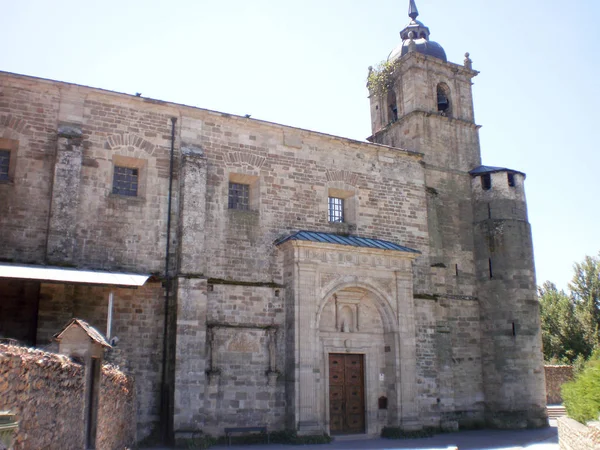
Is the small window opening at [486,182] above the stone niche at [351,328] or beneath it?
above

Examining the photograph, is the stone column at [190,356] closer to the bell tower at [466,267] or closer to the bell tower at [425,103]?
the bell tower at [466,267]

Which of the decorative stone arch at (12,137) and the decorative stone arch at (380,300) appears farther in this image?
the decorative stone arch at (380,300)

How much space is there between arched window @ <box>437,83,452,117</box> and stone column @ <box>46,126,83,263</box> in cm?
1529

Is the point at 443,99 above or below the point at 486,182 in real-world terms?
above

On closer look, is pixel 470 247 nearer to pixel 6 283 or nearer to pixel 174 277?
pixel 174 277

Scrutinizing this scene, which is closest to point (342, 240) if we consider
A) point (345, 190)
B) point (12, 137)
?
point (345, 190)

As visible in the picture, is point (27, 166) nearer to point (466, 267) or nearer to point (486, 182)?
point (466, 267)

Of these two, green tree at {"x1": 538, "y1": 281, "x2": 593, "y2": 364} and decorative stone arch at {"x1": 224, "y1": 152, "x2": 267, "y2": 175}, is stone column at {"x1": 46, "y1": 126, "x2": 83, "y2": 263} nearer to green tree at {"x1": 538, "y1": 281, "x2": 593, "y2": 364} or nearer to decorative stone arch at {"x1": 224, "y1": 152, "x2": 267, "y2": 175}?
decorative stone arch at {"x1": 224, "y1": 152, "x2": 267, "y2": 175}

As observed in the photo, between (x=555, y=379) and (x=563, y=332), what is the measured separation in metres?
8.20

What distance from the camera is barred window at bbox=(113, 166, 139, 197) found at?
57.9ft

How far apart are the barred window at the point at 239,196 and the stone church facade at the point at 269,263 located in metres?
0.05

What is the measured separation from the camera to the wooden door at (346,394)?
61.2ft

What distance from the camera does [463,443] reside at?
17.5m

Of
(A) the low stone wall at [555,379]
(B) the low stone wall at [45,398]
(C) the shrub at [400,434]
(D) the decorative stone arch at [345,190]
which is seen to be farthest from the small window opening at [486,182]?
(B) the low stone wall at [45,398]
